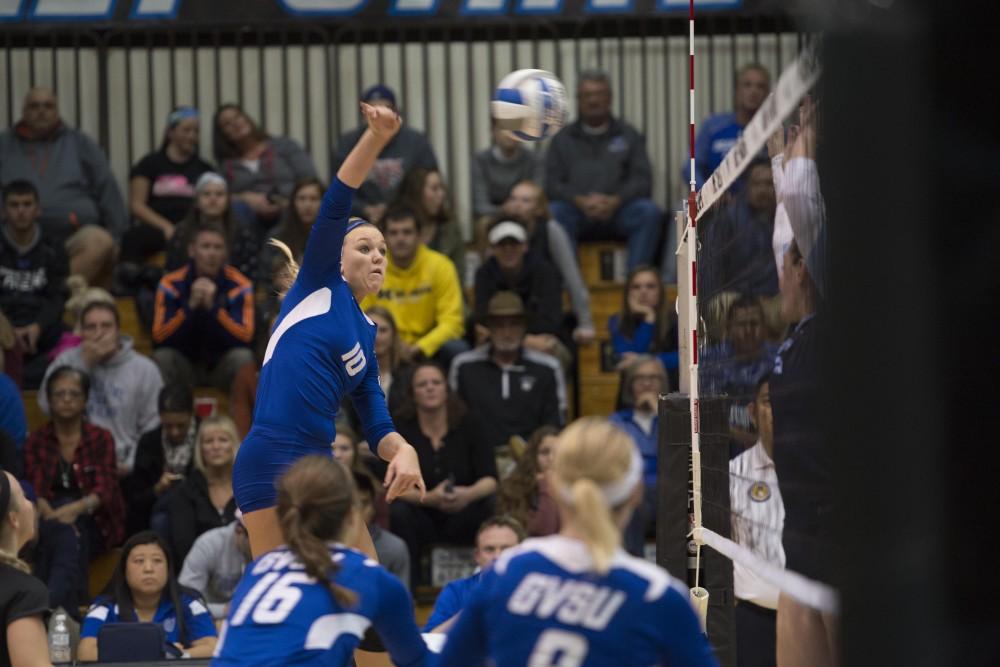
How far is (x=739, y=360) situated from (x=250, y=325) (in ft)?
20.2

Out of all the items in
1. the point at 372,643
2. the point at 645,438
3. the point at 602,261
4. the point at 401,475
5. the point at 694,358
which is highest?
the point at 602,261

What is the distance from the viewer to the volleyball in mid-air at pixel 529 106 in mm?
6094

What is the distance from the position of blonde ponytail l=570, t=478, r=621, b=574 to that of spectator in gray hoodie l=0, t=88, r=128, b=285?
921 cm

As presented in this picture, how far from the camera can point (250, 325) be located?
10516 millimetres

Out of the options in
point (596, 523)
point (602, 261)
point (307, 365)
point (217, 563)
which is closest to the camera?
point (596, 523)

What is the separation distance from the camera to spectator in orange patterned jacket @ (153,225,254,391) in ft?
34.3

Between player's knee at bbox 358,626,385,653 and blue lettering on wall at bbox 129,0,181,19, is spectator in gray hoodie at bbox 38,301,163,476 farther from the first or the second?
player's knee at bbox 358,626,385,653

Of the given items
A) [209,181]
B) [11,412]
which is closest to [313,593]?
[11,412]

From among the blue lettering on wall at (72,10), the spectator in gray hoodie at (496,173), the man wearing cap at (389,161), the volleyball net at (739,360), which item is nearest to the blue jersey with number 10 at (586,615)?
the volleyball net at (739,360)

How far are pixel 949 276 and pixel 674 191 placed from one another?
11578 mm

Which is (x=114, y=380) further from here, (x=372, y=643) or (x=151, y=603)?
(x=372, y=643)

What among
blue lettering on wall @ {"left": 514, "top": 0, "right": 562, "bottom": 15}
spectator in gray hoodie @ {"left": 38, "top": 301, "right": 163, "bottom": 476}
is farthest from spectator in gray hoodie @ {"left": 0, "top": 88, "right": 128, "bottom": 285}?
blue lettering on wall @ {"left": 514, "top": 0, "right": 562, "bottom": 15}

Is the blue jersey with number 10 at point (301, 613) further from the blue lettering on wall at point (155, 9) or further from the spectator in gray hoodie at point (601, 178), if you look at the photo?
the blue lettering on wall at point (155, 9)

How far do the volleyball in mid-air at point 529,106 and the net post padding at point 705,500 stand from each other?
1259 millimetres
